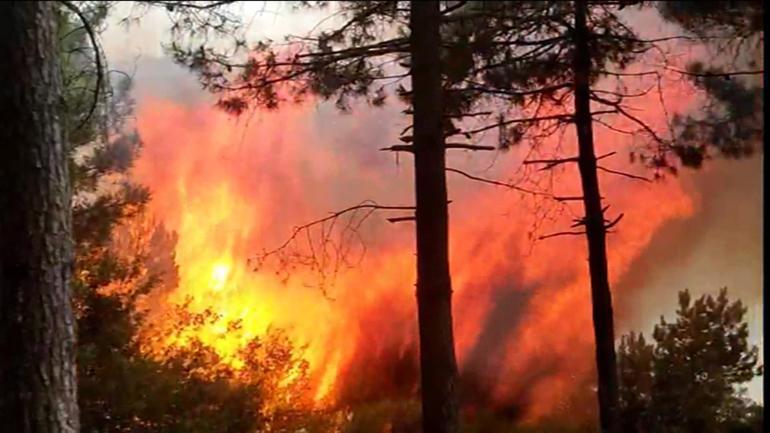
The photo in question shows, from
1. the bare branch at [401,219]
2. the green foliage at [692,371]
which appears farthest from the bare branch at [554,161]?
the green foliage at [692,371]

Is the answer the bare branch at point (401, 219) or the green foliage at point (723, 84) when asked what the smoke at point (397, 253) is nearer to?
the bare branch at point (401, 219)

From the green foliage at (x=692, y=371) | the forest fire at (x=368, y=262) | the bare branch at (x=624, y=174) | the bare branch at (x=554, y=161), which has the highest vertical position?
the bare branch at (x=554, y=161)

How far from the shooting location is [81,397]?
344cm

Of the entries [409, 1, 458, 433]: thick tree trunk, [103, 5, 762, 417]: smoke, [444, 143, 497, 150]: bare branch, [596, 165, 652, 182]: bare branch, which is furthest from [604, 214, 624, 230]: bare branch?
[409, 1, 458, 433]: thick tree trunk

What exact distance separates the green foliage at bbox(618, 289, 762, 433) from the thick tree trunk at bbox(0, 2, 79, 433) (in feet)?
7.66

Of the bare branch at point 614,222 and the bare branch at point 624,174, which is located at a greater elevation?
the bare branch at point 624,174

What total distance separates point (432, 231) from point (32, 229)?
1497 millimetres

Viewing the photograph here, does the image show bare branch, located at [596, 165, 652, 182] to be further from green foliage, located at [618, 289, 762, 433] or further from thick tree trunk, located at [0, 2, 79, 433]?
thick tree trunk, located at [0, 2, 79, 433]

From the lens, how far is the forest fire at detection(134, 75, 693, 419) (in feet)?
12.2

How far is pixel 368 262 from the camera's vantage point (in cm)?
373

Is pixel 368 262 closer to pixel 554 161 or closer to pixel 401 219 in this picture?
pixel 401 219

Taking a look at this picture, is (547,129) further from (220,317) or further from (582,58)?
(220,317)

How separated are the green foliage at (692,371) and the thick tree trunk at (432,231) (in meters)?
0.86

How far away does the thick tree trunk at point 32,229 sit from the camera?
7.06 ft
